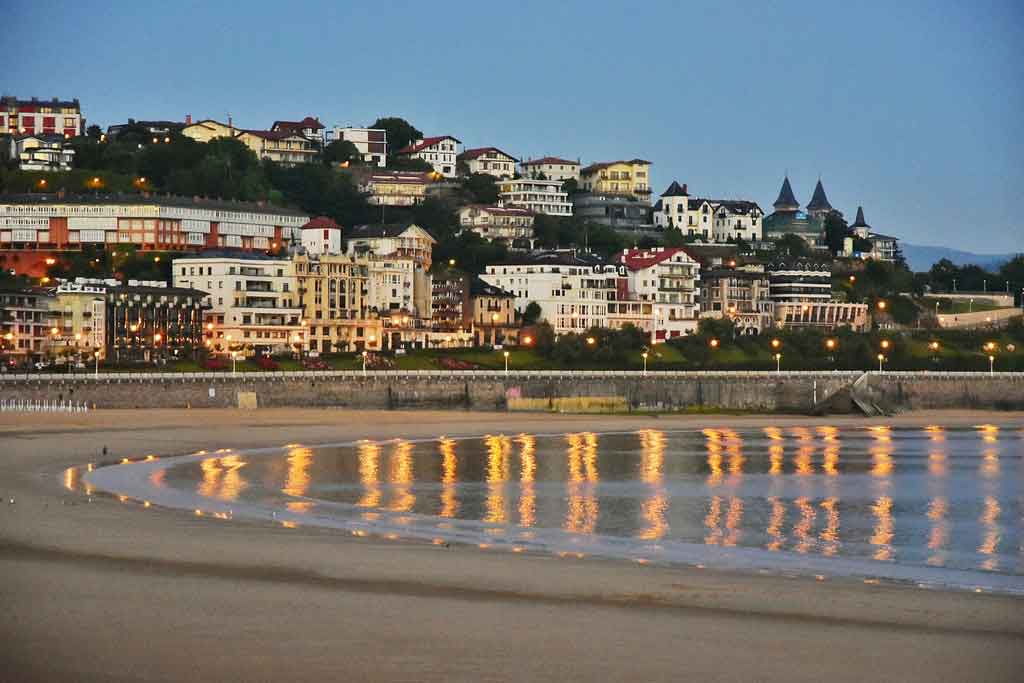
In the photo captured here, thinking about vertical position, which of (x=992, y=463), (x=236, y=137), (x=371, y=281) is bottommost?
(x=992, y=463)

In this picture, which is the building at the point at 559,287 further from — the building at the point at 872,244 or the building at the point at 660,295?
the building at the point at 872,244

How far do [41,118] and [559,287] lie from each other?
56050 mm

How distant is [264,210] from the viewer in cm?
11762

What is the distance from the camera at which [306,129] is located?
152 m

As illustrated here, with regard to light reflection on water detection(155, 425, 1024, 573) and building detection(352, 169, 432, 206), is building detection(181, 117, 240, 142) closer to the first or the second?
building detection(352, 169, 432, 206)

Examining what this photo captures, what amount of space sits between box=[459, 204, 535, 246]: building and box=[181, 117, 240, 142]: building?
77.6ft

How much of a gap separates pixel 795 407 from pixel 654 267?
135 feet

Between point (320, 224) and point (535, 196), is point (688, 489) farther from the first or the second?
point (535, 196)

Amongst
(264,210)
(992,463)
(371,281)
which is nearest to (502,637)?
(992,463)

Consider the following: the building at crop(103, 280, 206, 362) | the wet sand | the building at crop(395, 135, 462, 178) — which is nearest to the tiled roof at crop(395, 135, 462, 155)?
the building at crop(395, 135, 462, 178)

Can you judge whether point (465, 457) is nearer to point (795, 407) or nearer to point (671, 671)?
point (671, 671)

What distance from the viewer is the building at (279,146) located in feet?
472

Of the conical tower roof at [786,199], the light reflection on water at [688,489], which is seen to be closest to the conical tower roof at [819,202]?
the conical tower roof at [786,199]

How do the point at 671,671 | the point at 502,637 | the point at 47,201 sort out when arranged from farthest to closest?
the point at 47,201 < the point at 502,637 < the point at 671,671
